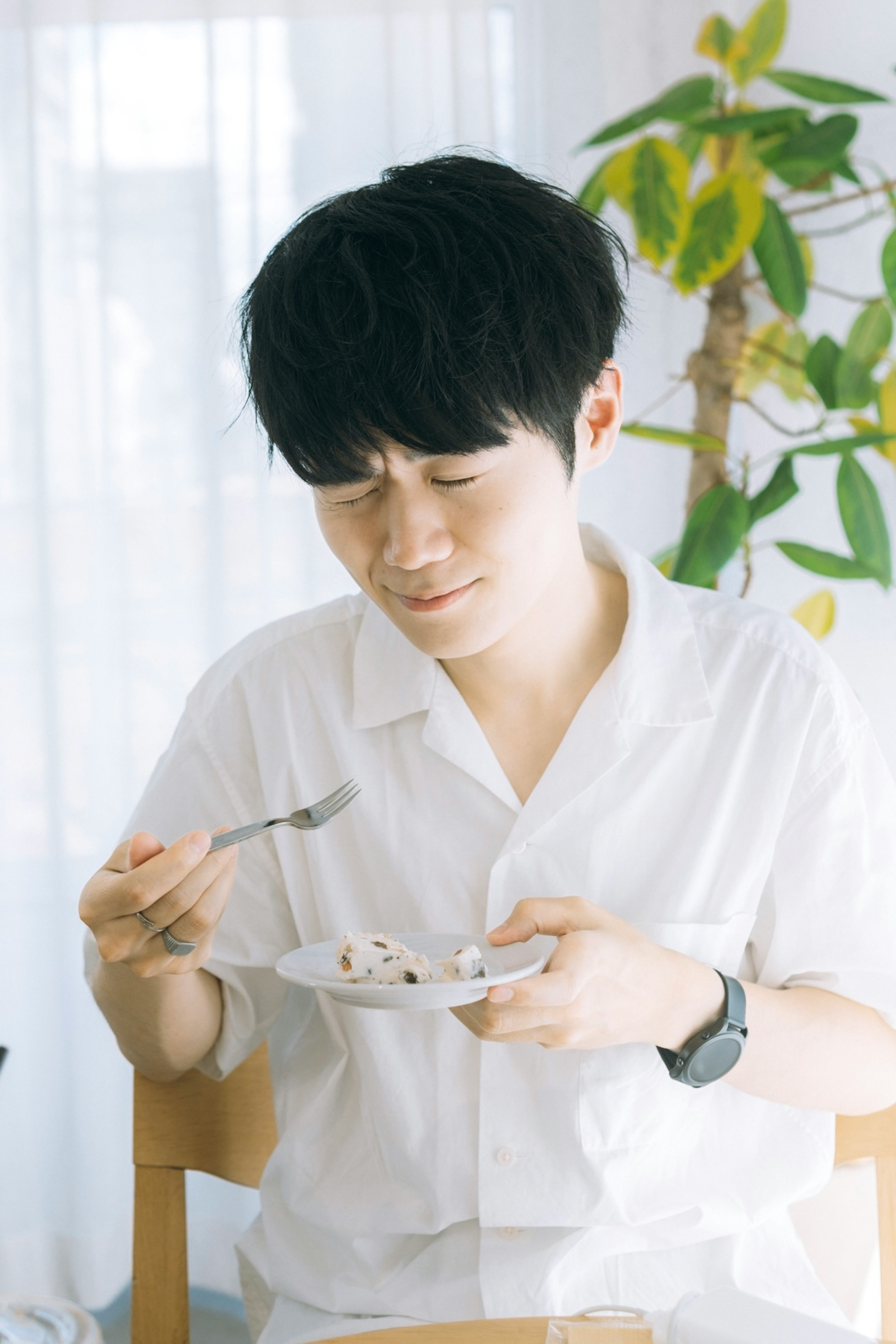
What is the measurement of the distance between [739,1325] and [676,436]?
1.62 meters

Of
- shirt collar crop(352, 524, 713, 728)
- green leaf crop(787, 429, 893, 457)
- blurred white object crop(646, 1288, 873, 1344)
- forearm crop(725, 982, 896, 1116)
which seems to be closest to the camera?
blurred white object crop(646, 1288, 873, 1344)

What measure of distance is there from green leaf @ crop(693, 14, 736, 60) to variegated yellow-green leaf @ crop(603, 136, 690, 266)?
0.22 m

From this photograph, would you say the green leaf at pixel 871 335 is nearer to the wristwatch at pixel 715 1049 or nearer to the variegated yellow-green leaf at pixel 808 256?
the variegated yellow-green leaf at pixel 808 256

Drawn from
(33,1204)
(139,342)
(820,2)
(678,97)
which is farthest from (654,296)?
(33,1204)

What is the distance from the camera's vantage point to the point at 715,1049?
99 cm

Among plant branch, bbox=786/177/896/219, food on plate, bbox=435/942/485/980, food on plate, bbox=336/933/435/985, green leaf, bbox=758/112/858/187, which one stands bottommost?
food on plate, bbox=336/933/435/985

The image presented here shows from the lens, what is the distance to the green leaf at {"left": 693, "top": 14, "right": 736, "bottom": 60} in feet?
6.96

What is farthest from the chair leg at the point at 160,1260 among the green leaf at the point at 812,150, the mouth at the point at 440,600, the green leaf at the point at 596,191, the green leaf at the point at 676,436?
the green leaf at the point at 812,150

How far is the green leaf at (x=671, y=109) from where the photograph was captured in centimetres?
202

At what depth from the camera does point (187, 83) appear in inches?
87.4

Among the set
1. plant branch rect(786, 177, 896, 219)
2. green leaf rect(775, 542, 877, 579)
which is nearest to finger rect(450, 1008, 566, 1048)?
green leaf rect(775, 542, 877, 579)

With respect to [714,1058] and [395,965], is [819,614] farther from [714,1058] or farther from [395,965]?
[395,965]

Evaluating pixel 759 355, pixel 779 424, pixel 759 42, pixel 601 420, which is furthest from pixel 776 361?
pixel 601 420

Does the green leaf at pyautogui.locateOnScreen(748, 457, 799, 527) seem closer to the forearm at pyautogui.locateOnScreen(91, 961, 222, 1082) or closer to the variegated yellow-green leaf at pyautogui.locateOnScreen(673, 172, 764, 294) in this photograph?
the variegated yellow-green leaf at pyautogui.locateOnScreen(673, 172, 764, 294)
